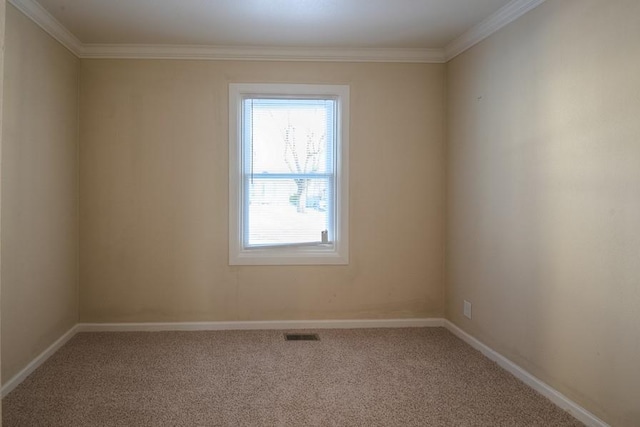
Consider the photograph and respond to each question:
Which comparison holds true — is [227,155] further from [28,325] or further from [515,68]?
[515,68]

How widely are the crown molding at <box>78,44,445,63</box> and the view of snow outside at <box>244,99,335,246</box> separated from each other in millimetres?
391

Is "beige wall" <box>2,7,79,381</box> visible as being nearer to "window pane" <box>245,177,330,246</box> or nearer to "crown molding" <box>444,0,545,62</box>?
"window pane" <box>245,177,330,246</box>

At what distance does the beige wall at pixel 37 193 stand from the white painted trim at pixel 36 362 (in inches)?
1.6

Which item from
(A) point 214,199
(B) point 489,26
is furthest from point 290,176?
(B) point 489,26

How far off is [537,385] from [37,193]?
3.64 m

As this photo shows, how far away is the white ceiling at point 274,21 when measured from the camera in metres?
3.36

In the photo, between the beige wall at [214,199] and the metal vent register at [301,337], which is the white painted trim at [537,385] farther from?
the metal vent register at [301,337]

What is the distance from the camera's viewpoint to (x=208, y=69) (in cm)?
434

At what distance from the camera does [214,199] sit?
4371mm

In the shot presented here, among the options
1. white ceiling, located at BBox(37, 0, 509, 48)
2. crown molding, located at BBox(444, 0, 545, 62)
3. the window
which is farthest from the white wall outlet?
white ceiling, located at BBox(37, 0, 509, 48)

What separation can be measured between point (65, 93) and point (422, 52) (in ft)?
10.1

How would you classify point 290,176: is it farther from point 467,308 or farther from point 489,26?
point 489,26

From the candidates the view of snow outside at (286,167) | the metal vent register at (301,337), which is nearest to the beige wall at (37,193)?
the view of snow outside at (286,167)

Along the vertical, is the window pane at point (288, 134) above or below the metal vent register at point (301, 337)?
above
